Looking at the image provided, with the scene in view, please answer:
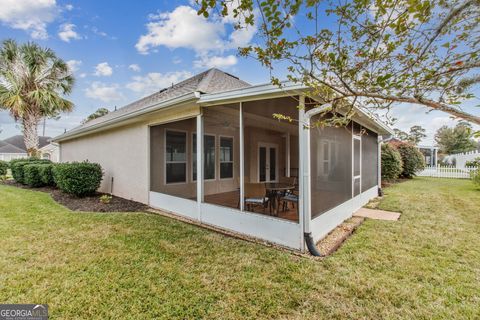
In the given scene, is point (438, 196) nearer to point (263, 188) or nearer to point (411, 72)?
point (263, 188)

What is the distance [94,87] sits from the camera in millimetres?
16281

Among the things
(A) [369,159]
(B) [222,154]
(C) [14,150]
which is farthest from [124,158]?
(C) [14,150]

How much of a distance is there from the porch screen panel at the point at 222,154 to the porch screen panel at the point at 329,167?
5.66 ft

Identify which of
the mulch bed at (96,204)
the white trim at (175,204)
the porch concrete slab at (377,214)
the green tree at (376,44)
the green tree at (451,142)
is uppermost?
the green tree at (451,142)

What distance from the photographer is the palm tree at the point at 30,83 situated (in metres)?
13.2

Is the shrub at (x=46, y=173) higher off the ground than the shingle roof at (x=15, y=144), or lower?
lower

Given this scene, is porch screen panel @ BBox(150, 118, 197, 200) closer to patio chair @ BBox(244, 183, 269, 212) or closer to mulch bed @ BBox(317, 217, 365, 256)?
patio chair @ BBox(244, 183, 269, 212)

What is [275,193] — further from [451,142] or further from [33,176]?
[451,142]

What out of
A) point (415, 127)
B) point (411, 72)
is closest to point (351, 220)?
point (411, 72)

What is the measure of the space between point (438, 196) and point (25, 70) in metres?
21.9

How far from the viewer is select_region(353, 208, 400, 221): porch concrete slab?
6.02 meters

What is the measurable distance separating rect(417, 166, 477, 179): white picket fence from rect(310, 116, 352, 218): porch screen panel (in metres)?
16.1

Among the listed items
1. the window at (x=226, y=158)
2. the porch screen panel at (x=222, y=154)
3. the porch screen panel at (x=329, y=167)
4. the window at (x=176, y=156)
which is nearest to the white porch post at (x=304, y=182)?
the porch screen panel at (x=329, y=167)

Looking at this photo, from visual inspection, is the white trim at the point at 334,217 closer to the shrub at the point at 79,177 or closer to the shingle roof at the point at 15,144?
the shrub at the point at 79,177
